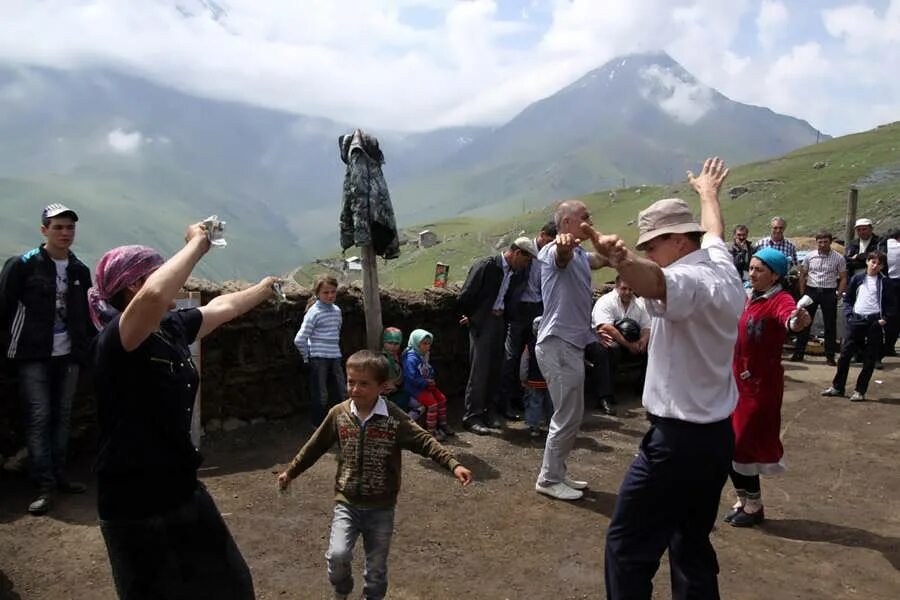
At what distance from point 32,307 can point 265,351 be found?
2.60 meters

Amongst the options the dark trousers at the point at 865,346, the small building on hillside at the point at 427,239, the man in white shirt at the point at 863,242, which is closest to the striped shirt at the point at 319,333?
the dark trousers at the point at 865,346

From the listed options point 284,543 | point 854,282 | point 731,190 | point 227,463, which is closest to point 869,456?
point 854,282

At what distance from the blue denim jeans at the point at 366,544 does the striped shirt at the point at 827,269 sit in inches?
385

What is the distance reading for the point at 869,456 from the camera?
6.83 meters

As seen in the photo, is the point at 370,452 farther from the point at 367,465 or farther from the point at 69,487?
the point at 69,487

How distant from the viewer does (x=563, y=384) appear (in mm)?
5410

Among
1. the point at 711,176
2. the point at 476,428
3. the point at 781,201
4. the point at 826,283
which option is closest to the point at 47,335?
the point at 476,428

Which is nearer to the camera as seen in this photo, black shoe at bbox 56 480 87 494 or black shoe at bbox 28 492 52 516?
black shoe at bbox 28 492 52 516

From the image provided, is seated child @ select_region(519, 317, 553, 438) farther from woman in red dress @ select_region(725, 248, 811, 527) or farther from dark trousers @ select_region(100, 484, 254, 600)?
dark trousers @ select_region(100, 484, 254, 600)

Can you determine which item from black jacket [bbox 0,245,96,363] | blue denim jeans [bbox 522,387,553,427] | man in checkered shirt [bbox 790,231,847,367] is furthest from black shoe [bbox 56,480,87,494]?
man in checkered shirt [bbox 790,231,847,367]

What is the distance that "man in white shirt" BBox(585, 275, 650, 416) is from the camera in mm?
6285

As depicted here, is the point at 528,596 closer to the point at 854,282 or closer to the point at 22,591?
the point at 22,591

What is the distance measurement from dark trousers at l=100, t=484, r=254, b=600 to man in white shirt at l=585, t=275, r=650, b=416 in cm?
399

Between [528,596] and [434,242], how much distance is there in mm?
122592
